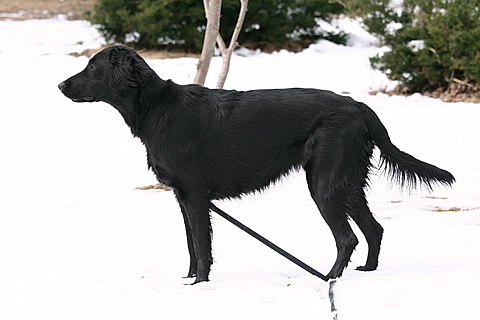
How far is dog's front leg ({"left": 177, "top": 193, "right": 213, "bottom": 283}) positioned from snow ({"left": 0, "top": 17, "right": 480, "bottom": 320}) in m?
0.12

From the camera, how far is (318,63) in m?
17.5

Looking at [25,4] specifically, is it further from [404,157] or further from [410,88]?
[404,157]

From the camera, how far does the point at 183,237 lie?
5293 millimetres

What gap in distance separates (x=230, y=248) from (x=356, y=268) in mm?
1067

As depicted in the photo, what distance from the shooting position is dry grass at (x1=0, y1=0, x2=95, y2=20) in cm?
2677

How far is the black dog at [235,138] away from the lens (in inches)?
151

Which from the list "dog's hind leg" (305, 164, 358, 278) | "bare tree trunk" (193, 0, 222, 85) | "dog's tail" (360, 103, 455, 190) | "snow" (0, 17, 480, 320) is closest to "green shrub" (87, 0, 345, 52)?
"snow" (0, 17, 480, 320)

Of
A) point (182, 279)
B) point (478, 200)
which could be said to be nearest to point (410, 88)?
point (478, 200)

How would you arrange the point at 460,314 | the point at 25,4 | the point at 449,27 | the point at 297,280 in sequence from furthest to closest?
the point at 25,4, the point at 449,27, the point at 297,280, the point at 460,314

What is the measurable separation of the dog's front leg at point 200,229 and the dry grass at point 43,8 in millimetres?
23123

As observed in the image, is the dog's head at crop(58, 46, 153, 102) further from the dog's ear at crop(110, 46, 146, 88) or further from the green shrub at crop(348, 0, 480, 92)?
the green shrub at crop(348, 0, 480, 92)

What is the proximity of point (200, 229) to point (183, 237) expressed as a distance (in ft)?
4.70

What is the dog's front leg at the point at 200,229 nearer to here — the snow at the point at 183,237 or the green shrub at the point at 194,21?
the snow at the point at 183,237

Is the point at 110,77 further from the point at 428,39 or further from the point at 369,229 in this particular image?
the point at 428,39
